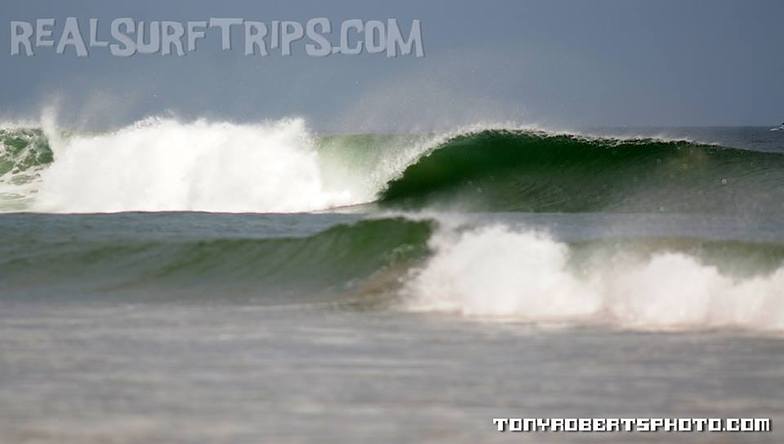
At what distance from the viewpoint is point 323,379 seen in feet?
27.4

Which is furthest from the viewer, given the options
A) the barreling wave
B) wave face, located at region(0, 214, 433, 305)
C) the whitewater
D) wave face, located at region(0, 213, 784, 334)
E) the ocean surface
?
the barreling wave

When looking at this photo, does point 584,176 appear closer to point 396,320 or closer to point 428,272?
point 428,272

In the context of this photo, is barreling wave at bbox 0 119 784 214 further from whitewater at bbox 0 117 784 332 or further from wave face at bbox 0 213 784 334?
wave face at bbox 0 213 784 334

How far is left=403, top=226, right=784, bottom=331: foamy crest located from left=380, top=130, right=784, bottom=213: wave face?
12044 mm

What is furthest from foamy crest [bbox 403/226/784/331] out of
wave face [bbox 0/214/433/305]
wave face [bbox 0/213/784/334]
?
wave face [bbox 0/214/433/305]

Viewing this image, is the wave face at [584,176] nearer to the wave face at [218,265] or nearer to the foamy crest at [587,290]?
the wave face at [218,265]

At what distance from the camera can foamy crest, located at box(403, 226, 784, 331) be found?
11.4m

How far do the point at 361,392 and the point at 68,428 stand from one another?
1.76 m

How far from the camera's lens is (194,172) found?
2936 centimetres

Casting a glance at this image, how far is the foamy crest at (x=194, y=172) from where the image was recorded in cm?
2855

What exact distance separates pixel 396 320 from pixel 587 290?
200 cm

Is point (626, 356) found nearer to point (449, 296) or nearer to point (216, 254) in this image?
point (449, 296)

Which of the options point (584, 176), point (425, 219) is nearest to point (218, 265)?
point (425, 219)

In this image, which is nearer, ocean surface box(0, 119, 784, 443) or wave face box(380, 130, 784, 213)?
ocean surface box(0, 119, 784, 443)
